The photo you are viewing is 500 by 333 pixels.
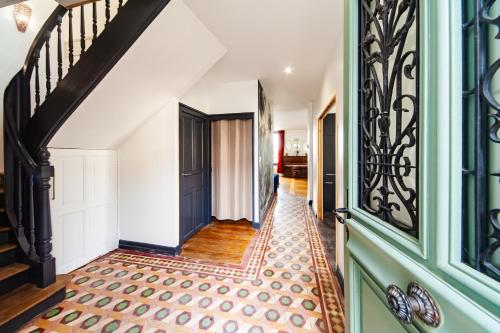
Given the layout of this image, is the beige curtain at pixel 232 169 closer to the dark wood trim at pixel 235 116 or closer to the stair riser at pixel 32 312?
the dark wood trim at pixel 235 116

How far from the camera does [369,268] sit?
717 millimetres

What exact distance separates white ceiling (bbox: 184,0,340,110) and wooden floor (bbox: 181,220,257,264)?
2.69 meters

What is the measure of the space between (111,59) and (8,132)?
3.73 ft

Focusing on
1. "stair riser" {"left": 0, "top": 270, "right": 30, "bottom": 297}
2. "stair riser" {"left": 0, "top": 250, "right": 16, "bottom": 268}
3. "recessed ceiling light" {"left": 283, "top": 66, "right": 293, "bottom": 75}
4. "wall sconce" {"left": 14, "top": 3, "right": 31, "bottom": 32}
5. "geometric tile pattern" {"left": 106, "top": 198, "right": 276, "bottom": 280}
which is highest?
"wall sconce" {"left": 14, "top": 3, "right": 31, "bottom": 32}

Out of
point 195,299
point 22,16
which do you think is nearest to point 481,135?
point 195,299

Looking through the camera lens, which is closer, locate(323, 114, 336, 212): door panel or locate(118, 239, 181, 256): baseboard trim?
locate(118, 239, 181, 256): baseboard trim

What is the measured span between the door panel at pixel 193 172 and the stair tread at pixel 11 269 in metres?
1.52

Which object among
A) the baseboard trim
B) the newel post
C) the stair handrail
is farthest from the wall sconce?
the baseboard trim

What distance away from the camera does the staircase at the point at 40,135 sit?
1.66 meters

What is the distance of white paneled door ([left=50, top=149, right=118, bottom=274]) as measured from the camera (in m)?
2.23

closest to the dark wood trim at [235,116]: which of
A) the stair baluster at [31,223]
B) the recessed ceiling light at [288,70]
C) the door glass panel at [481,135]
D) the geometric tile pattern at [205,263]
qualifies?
the recessed ceiling light at [288,70]

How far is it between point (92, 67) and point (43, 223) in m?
1.45

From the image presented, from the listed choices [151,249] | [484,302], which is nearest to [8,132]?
[151,249]

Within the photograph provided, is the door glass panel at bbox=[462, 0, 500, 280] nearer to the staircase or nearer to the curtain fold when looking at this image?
the staircase
